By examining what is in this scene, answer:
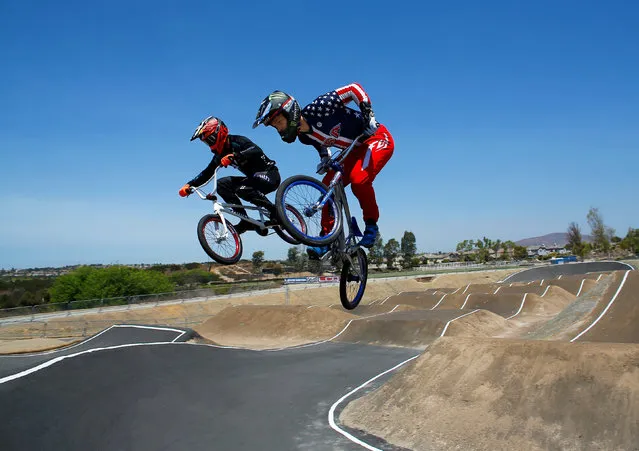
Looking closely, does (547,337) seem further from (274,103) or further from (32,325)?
(32,325)

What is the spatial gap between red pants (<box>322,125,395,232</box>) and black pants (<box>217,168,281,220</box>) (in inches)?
30.6

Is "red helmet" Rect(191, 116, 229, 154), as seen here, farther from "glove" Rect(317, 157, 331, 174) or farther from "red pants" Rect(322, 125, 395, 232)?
"red pants" Rect(322, 125, 395, 232)

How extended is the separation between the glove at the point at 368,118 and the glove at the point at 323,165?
29.0 inches

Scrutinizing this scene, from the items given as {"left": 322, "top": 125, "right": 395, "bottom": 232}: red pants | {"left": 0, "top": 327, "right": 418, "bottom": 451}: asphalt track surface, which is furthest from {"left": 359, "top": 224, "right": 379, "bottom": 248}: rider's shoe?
{"left": 0, "top": 327, "right": 418, "bottom": 451}: asphalt track surface

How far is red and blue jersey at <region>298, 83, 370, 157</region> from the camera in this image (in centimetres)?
628

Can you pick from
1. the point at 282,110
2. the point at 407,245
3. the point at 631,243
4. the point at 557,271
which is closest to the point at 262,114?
the point at 282,110

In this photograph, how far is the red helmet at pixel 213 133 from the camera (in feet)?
19.7

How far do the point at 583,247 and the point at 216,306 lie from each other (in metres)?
145

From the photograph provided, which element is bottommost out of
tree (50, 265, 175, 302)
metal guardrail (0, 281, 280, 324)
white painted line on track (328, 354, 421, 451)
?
white painted line on track (328, 354, 421, 451)

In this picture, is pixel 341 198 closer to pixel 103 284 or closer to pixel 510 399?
pixel 510 399

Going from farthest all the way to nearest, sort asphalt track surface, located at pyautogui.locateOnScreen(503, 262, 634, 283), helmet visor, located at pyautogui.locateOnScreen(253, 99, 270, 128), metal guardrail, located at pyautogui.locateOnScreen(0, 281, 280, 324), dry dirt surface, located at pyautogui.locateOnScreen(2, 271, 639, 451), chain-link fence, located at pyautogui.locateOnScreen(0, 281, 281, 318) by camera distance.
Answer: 1. asphalt track surface, located at pyautogui.locateOnScreen(503, 262, 634, 283)
2. chain-link fence, located at pyautogui.locateOnScreen(0, 281, 281, 318)
3. metal guardrail, located at pyautogui.locateOnScreen(0, 281, 280, 324)
4. dry dirt surface, located at pyautogui.locateOnScreen(2, 271, 639, 451)
5. helmet visor, located at pyautogui.locateOnScreen(253, 99, 270, 128)

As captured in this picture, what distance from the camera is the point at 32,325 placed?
45969mm

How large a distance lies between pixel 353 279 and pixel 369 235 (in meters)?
0.75

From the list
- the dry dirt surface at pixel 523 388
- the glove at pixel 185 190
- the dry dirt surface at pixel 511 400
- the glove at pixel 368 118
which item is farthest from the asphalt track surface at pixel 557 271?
the glove at pixel 185 190
